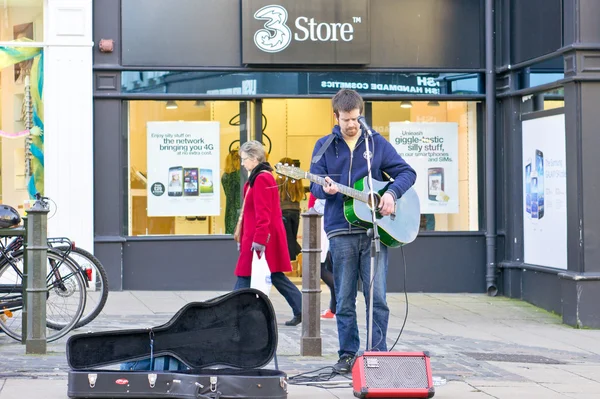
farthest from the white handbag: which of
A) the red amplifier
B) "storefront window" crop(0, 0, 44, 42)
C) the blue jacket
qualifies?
"storefront window" crop(0, 0, 44, 42)

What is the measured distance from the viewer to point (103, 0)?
12.8m

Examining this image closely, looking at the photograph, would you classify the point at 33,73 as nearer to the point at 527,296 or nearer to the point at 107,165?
the point at 107,165

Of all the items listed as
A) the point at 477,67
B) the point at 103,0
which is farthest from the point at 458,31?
the point at 103,0

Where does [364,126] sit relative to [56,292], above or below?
above

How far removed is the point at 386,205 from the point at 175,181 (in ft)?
22.4

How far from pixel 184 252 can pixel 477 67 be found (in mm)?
4515

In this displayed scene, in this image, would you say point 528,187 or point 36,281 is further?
point 528,187

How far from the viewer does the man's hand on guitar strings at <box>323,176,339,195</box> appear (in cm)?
662

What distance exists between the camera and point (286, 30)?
13.1 meters

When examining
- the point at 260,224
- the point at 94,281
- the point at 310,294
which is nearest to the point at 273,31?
the point at 260,224

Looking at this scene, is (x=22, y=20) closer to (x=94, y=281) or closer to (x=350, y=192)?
(x=94, y=281)

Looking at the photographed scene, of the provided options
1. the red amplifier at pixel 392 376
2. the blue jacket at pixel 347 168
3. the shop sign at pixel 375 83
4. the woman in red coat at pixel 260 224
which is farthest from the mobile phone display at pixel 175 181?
the red amplifier at pixel 392 376

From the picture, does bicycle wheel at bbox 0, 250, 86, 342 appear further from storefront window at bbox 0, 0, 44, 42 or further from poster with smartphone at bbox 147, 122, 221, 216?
storefront window at bbox 0, 0, 44, 42

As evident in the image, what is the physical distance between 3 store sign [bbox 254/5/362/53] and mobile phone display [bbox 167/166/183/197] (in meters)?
1.87
